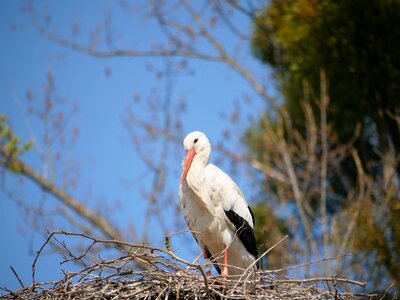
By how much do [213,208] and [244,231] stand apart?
302 mm

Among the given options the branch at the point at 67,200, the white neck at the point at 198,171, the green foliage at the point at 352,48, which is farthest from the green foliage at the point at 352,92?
the white neck at the point at 198,171

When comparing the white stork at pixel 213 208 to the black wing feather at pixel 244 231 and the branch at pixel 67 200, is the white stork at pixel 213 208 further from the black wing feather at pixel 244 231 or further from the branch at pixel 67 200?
the branch at pixel 67 200

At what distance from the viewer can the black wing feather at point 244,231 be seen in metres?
5.81

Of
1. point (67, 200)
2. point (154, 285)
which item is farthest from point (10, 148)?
point (154, 285)

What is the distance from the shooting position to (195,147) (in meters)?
5.92

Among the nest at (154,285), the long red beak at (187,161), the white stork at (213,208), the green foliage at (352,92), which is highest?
the green foliage at (352,92)

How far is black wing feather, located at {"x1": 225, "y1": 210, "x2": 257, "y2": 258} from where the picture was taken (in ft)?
19.1

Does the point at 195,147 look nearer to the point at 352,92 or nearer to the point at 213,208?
the point at 213,208

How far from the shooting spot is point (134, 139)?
12625mm

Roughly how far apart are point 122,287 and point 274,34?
23.1ft

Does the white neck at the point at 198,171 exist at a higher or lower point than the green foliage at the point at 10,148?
lower

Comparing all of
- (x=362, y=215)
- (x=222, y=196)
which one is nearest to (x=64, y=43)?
(x=362, y=215)

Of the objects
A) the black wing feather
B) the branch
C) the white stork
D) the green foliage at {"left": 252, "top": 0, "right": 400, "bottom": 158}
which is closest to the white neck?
the white stork

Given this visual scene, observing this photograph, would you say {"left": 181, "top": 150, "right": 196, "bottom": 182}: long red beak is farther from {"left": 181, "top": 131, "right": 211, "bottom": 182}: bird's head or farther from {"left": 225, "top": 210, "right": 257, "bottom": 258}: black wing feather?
{"left": 225, "top": 210, "right": 257, "bottom": 258}: black wing feather
